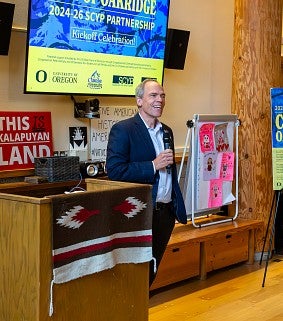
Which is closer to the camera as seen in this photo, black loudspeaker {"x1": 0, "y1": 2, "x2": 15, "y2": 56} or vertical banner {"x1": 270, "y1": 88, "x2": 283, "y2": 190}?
black loudspeaker {"x1": 0, "y1": 2, "x2": 15, "y2": 56}

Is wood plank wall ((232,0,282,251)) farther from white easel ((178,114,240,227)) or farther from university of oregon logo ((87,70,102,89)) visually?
university of oregon logo ((87,70,102,89))

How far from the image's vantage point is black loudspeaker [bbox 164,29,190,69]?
16.3 feet

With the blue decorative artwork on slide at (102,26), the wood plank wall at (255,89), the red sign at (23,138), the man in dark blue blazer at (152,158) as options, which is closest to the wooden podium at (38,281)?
the man in dark blue blazer at (152,158)

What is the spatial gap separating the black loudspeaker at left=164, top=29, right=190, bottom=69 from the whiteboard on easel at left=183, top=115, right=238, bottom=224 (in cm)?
61

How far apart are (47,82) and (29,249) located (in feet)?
6.44

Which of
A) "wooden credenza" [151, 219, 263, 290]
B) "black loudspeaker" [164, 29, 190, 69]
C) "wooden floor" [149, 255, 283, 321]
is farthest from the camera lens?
"black loudspeaker" [164, 29, 190, 69]

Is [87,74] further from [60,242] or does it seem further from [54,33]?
[60,242]

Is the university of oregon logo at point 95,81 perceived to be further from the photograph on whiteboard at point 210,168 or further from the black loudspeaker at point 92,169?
the photograph on whiteboard at point 210,168

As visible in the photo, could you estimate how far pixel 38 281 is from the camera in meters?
2.25

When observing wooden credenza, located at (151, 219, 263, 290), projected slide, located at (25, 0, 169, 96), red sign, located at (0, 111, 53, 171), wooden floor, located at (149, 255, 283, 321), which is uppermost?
projected slide, located at (25, 0, 169, 96)

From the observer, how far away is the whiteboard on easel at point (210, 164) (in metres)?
4.80

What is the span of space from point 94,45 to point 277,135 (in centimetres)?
172

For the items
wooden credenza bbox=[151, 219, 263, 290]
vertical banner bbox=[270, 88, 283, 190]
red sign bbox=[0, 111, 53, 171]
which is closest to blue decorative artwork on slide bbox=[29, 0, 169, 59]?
red sign bbox=[0, 111, 53, 171]

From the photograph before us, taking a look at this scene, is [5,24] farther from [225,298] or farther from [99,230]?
[225,298]
